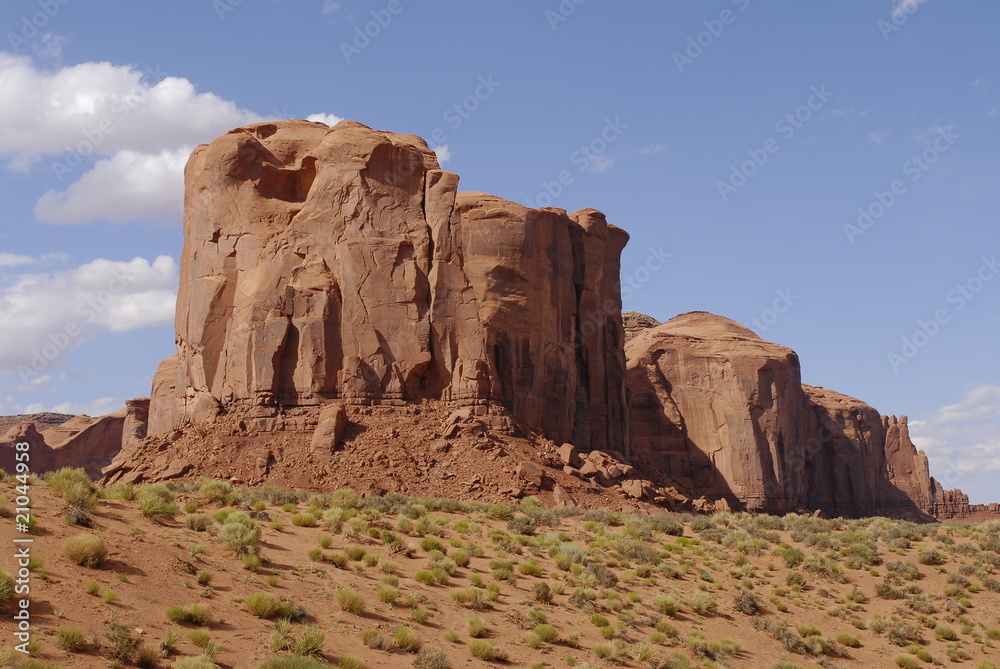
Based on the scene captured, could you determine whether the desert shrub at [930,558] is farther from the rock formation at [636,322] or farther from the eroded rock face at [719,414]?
the rock formation at [636,322]

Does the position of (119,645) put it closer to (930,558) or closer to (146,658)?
(146,658)

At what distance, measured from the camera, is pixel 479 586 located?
1080 inches

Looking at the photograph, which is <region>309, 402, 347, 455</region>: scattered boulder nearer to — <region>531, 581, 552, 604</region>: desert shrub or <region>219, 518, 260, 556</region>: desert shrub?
<region>531, 581, 552, 604</region>: desert shrub

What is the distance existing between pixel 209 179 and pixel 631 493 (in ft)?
88.4

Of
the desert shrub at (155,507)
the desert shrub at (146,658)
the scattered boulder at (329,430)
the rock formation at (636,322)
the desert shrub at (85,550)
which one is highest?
the rock formation at (636,322)

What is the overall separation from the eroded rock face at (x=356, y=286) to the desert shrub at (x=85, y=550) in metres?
27.9

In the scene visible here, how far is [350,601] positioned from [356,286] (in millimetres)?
28890

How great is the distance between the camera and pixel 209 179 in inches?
2082

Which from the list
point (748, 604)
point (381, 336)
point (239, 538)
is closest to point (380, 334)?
point (381, 336)

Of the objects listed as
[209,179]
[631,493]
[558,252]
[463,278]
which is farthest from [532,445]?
[209,179]

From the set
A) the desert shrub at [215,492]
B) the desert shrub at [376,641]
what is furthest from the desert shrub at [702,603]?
the desert shrub at [215,492]

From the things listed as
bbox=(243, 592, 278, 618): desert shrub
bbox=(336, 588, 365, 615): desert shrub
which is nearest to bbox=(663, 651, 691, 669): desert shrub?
bbox=(336, 588, 365, 615): desert shrub

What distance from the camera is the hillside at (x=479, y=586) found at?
64.2 ft

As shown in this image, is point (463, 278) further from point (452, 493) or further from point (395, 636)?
point (395, 636)
